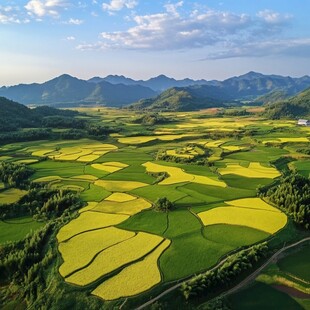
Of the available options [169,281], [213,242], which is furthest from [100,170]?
[169,281]

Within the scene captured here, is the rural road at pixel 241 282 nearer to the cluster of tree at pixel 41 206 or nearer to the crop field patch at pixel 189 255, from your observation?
the crop field patch at pixel 189 255

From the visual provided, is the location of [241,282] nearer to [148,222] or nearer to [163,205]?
[148,222]

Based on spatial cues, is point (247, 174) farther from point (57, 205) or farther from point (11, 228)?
point (11, 228)

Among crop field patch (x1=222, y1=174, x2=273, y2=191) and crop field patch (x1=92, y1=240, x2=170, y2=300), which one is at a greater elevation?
crop field patch (x1=222, y1=174, x2=273, y2=191)

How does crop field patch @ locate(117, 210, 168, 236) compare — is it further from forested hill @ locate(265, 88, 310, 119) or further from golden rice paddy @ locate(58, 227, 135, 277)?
forested hill @ locate(265, 88, 310, 119)

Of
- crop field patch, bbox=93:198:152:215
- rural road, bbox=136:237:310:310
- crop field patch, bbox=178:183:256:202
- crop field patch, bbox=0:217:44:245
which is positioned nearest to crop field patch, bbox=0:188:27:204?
crop field patch, bbox=0:217:44:245

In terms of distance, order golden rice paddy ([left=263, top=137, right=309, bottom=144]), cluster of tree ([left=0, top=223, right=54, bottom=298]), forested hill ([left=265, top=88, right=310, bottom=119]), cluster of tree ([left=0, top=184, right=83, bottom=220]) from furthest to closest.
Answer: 1. forested hill ([left=265, top=88, right=310, bottom=119])
2. golden rice paddy ([left=263, top=137, right=309, bottom=144])
3. cluster of tree ([left=0, top=184, right=83, bottom=220])
4. cluster of tree ([left=0, top=223, right=54, bottom=298])

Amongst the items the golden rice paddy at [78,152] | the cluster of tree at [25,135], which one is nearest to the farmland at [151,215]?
the golden rice paddy at [78,152]
